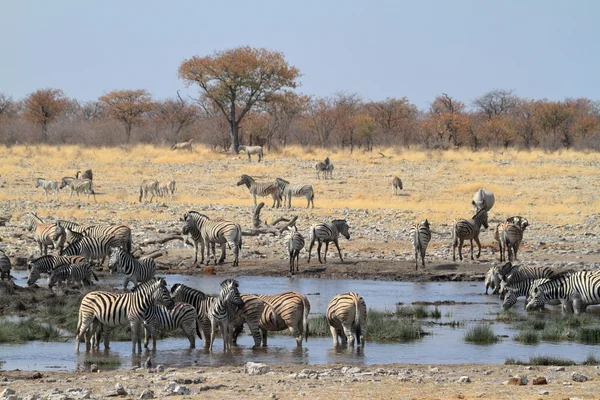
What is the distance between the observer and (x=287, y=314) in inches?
483

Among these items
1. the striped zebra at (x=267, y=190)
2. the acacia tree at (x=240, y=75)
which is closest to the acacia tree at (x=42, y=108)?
the acacia tree at (x=240, y=75)

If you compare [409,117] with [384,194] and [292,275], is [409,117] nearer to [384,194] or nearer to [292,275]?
[384,194]

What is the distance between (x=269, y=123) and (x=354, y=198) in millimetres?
29430

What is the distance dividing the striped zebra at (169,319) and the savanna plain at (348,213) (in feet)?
5.13

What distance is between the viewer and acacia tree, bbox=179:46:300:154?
52.4 meters

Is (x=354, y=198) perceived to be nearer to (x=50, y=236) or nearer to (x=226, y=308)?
(x=50, y=236)

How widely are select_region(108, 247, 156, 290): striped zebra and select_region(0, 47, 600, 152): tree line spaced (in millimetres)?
34119

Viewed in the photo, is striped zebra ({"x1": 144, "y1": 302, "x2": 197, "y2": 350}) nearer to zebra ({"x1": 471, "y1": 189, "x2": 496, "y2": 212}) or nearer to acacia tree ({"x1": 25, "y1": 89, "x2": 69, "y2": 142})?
zebra ({"x1": 471, "y1": 189, "x2": 496, "y2": 212})

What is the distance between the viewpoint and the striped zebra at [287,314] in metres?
12.3

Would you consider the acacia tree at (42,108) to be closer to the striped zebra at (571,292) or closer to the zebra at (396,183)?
the zebra at (396,183)

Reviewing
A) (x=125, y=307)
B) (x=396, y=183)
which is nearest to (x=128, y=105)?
(x=396, y=183)

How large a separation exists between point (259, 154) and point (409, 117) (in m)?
30.0

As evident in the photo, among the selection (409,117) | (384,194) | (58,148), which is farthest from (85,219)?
(409,117)

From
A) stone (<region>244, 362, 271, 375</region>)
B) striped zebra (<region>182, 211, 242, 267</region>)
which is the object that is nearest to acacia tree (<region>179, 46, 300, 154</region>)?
striped zebra (<region>182, 211, 242, 267</region>)
